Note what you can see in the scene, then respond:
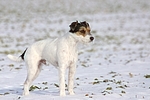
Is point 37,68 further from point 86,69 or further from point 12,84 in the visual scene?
point 86,69

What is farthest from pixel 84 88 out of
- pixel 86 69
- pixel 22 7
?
pixel 22 7

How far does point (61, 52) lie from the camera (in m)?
8.42

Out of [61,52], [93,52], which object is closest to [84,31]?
[61,52]

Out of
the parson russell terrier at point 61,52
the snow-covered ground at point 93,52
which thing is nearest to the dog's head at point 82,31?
the parson russell terrier at point 61,52

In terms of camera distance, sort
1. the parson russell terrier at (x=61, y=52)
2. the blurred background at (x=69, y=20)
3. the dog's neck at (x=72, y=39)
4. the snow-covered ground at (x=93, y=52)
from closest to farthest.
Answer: the parson russell terrier at (x=61, y=52) < the dog's neck at (x=72, y=39) < the snow-covered ground at (x=93, y=52) < the blurred background at (x=69, y=20)

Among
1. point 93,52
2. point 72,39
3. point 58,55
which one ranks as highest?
point 93,52

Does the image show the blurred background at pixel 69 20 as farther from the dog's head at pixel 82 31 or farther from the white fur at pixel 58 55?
the dog's head at pixel 82 31

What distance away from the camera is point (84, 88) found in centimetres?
1011

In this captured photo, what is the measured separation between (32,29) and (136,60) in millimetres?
16510

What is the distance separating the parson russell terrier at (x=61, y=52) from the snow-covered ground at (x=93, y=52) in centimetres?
51

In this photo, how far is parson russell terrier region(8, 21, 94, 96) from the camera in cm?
824

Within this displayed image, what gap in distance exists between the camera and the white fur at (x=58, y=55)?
8.41 meters

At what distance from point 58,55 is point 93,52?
36.5 feet

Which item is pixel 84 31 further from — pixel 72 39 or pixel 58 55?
pixel 58 55
